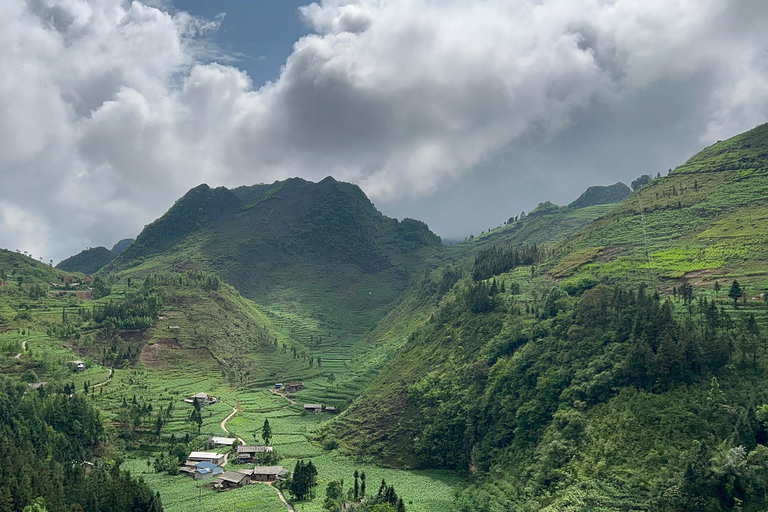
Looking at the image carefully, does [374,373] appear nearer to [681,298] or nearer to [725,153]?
[681,298]

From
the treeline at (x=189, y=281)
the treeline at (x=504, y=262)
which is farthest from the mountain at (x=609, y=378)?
the treeline at (x=189, y=281)

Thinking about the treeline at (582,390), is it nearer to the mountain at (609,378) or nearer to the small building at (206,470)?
the mountain at (609,378)

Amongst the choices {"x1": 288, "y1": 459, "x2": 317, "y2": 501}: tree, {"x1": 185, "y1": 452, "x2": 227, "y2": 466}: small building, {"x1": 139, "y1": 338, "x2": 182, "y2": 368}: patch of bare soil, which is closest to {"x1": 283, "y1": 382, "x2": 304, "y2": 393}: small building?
{"x1": 139, "y1": 338, "x2": 182, "y2": 368}: patch of bare soil

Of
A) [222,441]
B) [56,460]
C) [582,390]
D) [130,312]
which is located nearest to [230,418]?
[222,441]

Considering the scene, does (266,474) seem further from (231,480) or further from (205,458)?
(205,458)

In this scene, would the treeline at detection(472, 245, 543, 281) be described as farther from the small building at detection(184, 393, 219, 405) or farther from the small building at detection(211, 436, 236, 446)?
the small building at detection(211, 436, 236, 446)

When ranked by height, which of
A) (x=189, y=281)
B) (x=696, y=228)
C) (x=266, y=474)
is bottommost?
(x=266, y=474)
